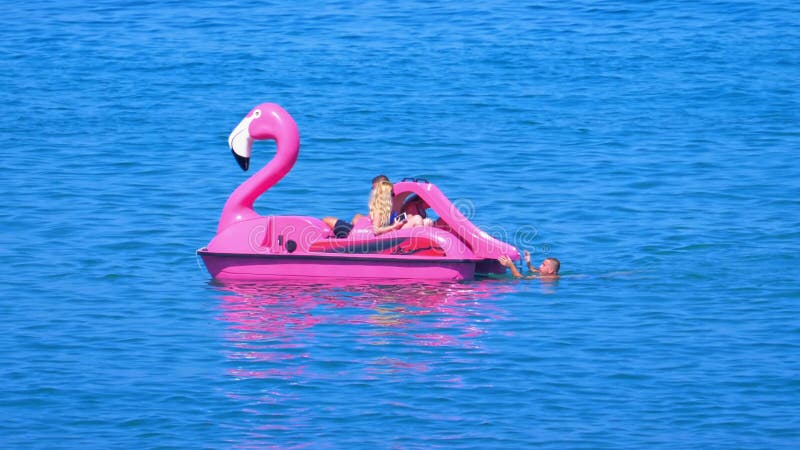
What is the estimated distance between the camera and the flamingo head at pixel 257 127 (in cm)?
1557

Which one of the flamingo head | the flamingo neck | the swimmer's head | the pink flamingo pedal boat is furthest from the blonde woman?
the swimmer's head

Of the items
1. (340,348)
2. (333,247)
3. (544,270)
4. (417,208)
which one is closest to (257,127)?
(333,247)

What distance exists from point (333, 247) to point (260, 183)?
1.33m

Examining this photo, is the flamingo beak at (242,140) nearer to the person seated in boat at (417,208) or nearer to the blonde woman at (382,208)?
the blonde woman at (382,208)

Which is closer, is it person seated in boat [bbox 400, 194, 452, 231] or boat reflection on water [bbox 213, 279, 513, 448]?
boat reflection on water [bbox 213, 279, 513, 448]

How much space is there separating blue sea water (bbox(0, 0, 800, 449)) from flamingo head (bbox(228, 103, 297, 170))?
160 centimetres

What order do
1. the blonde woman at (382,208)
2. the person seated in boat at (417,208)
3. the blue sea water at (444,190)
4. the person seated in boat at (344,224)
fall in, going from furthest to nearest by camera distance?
the person seated in boat at (417,208), the person seated in boat at (344,224), the blonde woman at (382,208), the blue sea water at (444,190)

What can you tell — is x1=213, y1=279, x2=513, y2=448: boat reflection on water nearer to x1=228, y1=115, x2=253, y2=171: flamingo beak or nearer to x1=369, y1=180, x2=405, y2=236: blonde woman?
x1=369, y1=180, x2=405, y2=236: blonde woman

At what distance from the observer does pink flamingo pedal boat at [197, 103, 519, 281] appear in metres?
14.5

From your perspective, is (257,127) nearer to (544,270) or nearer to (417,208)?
(417,208)

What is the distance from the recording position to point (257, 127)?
15625 millimetres

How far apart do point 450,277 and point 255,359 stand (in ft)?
9.65

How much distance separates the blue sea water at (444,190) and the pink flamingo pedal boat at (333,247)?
215mm

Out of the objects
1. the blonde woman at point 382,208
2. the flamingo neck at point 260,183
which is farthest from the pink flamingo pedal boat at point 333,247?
the blonde woman at point 382,208
